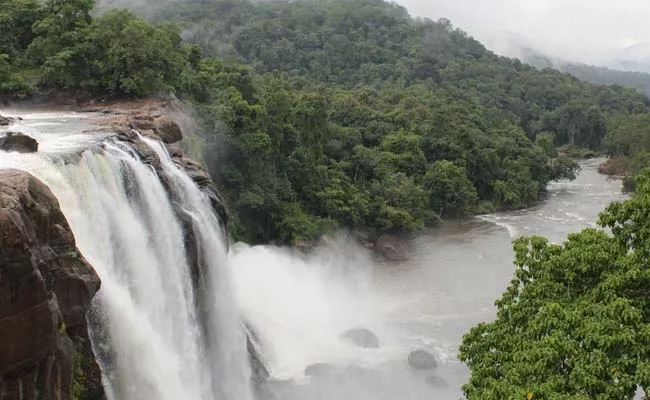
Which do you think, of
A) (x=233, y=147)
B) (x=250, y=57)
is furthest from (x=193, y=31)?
(x=233, y=147)

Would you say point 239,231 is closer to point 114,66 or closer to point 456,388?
point 114,66

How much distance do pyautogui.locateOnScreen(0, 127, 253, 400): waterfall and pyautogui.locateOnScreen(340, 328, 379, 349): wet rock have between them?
200 inches

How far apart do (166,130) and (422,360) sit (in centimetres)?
1081

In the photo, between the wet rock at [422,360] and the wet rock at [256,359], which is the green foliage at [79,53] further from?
the wet rock at [422,360]

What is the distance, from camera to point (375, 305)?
2589cm

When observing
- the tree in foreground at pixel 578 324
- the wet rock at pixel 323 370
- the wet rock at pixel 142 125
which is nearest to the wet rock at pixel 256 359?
the wet rock at pixel 323 370

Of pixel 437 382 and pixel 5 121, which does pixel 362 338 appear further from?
pixel 5 121

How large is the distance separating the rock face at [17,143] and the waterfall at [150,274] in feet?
0.98

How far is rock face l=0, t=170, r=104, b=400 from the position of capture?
7.81 m

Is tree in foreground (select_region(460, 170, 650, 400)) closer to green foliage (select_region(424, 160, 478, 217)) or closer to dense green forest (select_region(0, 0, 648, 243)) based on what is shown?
dense green forest (select_region(0, 0, 648, 243))

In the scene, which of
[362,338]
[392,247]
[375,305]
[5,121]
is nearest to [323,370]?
[362,338]

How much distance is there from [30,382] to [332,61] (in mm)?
87004

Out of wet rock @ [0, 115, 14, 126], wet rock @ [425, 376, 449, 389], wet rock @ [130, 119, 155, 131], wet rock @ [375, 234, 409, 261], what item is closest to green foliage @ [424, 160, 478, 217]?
wet rock @ [375, 234, 409, 261]

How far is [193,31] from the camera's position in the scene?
3701 inches
